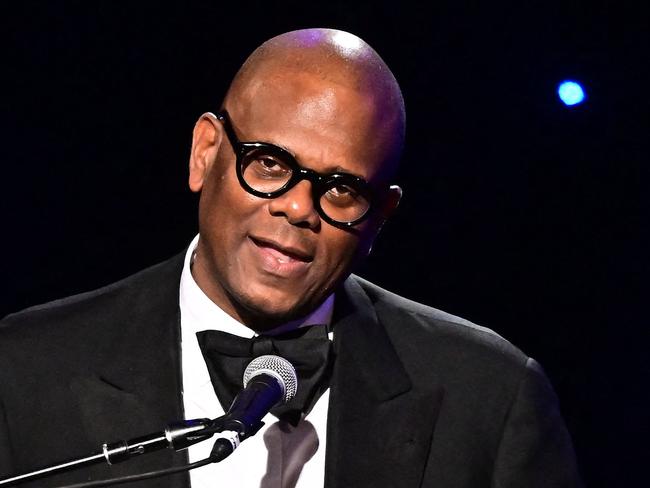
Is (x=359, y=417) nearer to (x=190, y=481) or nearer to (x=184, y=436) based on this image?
(x=190, y=481)

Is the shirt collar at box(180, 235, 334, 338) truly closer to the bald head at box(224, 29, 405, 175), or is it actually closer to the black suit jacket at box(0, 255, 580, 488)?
the black suit jacket at box(0, 255, 580, 488)

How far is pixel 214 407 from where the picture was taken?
275 centimetres

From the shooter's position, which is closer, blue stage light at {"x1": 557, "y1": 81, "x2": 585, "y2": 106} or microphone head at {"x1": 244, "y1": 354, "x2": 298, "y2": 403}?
microphone head at {"x1": 244, "y1": 354, "x2": 298, "y2": 403}

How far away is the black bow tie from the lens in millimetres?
2631

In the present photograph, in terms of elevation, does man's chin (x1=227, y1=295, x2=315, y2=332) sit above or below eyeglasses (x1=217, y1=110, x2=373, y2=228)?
below

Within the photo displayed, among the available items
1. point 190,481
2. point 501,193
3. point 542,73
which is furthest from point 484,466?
point 542,73

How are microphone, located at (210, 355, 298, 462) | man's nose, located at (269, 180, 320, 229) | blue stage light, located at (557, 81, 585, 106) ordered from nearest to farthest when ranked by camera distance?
microphone, located at (210, 355, 298, 462) < man's nose, located at (269, 180, 320, 229) < blue stage light, located at (557, 81, 585, 106)

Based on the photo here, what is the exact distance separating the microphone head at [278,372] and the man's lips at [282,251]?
1.43ft

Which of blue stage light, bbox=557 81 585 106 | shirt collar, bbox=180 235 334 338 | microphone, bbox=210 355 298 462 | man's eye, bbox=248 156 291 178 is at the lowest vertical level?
microphone, bbox=210 355 298 462

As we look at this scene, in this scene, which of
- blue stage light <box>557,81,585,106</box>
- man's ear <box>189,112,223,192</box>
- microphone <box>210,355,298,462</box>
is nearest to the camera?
microphone <box>210,355,298,462</box>

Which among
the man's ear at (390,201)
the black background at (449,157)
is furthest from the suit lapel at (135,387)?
the black background at (449,157)

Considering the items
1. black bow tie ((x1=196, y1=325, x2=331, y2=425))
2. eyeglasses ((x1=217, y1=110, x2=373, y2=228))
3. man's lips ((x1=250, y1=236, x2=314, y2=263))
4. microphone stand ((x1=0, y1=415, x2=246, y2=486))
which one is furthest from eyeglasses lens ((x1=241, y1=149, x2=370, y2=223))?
microphone stand ((x1=0, y1=415, x2=246, y2=486))

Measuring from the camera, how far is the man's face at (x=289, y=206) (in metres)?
2.48

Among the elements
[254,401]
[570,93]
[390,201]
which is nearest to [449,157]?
[570,93]
